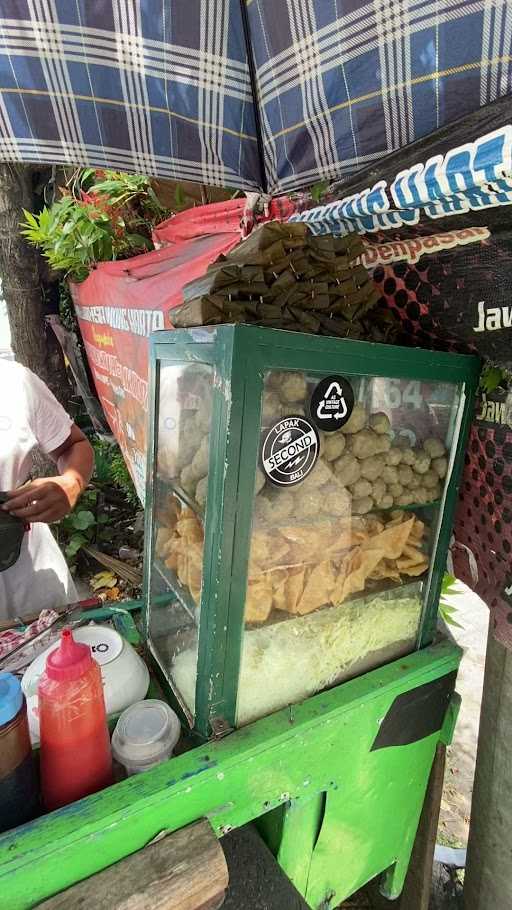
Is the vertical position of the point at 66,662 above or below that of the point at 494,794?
above

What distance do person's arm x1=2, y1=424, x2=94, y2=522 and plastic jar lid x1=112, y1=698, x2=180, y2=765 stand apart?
3.45 ft

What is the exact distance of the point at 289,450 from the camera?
112 cm

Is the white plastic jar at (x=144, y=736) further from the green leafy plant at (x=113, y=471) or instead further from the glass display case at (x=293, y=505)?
the green leafy plant at (x=113, y=471)

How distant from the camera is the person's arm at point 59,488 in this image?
2.07m

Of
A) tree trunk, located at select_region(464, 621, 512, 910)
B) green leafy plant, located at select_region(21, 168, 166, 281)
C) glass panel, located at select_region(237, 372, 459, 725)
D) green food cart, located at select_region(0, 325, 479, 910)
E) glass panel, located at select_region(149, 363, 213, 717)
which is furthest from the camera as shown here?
green leafy plant, located at select_region(21, 168, 166, 281)

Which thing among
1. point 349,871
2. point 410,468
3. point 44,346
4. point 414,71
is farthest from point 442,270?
point 44,346

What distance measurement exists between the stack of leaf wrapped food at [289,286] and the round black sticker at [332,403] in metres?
0.14

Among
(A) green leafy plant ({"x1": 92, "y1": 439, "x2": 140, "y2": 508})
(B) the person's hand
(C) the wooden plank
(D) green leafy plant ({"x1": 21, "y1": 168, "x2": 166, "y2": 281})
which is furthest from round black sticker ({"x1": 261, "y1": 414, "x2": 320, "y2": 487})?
(A) green leafy plant ({"x1": 92, "y1": 439, "x2": 140, "y2": 508})

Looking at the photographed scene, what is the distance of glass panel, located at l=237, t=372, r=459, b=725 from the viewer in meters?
1.17

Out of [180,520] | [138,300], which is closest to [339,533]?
[180,520]

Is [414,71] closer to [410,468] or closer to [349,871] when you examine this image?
[410,468]

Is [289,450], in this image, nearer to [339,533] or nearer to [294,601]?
[339,533]

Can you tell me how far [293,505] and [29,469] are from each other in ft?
6.45

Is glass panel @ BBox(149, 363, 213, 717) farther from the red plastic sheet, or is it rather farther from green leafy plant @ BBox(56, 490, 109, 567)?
green leafy plant @ BBox(56, 490, 109, 567)
